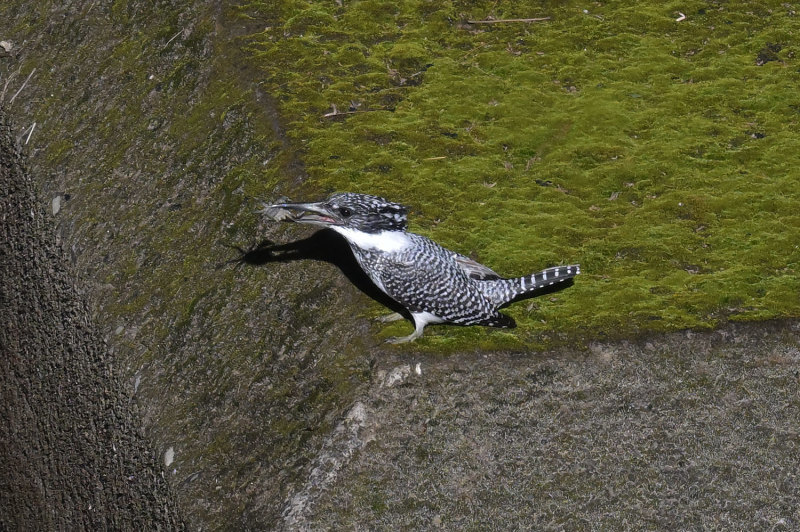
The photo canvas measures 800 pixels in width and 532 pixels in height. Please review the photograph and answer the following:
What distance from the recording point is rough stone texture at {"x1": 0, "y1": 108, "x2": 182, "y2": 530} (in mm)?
5242

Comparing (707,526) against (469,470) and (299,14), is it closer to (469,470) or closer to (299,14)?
(469,470)

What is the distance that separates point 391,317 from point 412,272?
287 mm

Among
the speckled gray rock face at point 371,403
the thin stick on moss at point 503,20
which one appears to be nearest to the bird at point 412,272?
A: the speckled gray rock face at point 371,403

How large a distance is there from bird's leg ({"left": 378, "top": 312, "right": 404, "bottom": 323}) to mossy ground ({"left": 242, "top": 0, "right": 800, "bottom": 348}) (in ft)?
0.28

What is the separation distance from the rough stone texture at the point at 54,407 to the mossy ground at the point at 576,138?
1786mm

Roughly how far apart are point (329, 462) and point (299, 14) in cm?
432

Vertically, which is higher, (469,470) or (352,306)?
(352,306)

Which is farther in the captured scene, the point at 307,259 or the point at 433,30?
the point at 433,30

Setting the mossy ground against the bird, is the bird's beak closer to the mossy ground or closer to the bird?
the bird

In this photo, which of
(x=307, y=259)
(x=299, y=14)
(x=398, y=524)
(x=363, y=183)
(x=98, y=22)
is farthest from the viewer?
(x=98, y=22)

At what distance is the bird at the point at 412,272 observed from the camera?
16.1ft

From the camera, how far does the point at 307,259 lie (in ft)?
17.8

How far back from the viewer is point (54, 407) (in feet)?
20.7

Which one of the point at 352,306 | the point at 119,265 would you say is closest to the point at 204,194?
the point at 119,265
